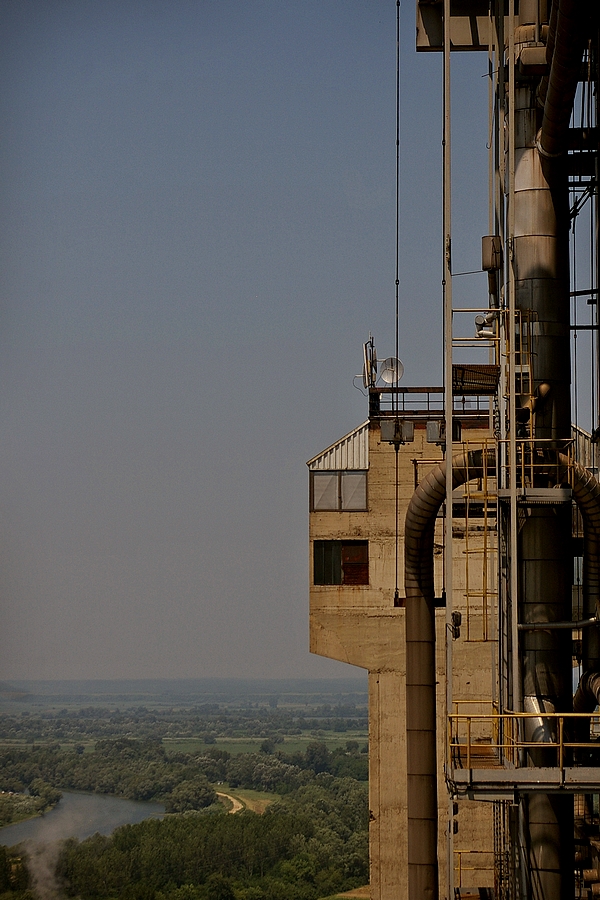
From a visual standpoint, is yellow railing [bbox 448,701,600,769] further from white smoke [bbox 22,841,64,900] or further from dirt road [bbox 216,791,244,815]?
dirt road [bbox 216,791,244,815]

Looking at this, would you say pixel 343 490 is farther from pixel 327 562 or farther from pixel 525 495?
pixel 525 495

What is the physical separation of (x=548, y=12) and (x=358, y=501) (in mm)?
19209

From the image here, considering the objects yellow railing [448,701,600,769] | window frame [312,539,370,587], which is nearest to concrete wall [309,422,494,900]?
window frame [312,539,370,587]

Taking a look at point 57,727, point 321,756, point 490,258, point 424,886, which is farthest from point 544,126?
point 57,727

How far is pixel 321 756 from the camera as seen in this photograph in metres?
158

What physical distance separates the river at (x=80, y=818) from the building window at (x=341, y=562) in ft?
240

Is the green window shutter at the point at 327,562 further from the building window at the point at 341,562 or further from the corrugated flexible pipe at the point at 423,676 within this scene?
the corrugated flexible pipe at the point at 423,676

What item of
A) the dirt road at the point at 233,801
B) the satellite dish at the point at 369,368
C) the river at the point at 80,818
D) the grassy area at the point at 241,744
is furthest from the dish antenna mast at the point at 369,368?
the grassy area at the point at 241,744

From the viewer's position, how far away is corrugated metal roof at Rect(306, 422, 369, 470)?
120 ft

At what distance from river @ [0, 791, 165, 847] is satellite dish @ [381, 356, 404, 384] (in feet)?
246

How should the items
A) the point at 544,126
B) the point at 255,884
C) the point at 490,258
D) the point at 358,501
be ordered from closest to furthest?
the point at 544,126 → the point at 490,258 → the point at 358,501 → the point at 255,884

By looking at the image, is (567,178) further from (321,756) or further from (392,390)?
(321,756)

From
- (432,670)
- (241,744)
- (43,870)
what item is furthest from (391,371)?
(241,744)

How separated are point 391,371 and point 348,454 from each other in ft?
10.1
